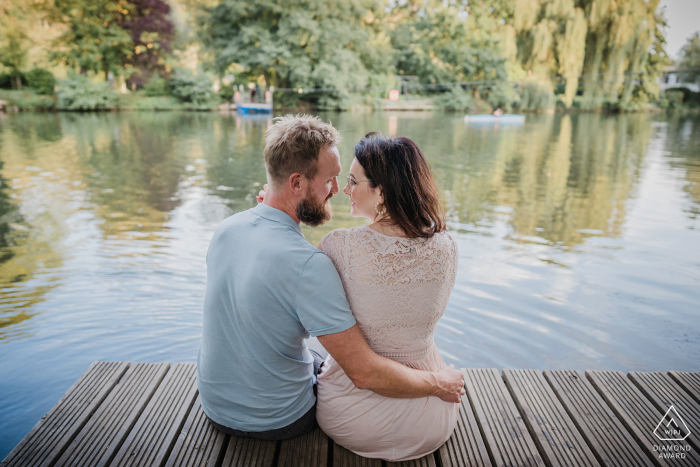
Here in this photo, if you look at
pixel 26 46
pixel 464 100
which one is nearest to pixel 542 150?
pixel 464 100

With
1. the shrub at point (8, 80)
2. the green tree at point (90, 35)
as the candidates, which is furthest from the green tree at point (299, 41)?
the shrub at point (8, 80)

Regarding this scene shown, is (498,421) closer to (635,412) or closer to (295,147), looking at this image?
(635,412)

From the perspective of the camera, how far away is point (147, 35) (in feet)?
88.9

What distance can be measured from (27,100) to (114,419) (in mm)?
26372

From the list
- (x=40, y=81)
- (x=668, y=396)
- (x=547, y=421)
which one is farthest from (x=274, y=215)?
(x=40, y=81)

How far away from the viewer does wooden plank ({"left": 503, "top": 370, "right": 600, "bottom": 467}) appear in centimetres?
166

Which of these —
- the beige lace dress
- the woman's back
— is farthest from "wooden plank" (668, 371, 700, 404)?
→ the woman's back

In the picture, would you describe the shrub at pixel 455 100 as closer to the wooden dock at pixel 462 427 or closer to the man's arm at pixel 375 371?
the wooden dock at pixel 462 427

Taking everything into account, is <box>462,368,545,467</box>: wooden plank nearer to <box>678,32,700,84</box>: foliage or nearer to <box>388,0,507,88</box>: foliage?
<box>388,0,507,88</box>: foliage

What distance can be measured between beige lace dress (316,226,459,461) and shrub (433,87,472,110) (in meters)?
Result: 30.3

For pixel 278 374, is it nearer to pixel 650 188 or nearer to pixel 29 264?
pixel 29 264

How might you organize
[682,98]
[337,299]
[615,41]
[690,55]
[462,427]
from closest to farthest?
[337,299]
[462,427]
[615,41]
[682,98]
[690,55]

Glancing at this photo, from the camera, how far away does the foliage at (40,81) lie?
2420cm

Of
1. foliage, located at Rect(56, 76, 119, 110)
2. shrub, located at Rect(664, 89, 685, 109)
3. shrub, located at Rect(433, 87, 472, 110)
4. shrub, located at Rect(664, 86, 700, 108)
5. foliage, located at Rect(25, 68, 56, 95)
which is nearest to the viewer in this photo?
foliage, located at Rect(56, 76, 119, 110)
